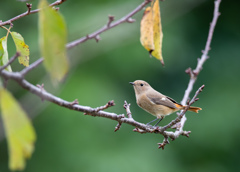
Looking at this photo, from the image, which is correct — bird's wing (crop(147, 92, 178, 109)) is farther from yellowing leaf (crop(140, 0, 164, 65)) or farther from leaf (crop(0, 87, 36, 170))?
leaf (crop(0, 87, 36, 170))

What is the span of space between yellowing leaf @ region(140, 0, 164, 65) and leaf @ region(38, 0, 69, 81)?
55cm

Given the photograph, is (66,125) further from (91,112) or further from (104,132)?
(91,112)

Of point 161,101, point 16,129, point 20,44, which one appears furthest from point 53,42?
point 161,101

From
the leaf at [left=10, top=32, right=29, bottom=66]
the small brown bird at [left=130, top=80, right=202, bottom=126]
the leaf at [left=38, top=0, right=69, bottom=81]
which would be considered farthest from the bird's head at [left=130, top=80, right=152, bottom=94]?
the leaf at [left=38, top=0, right=69, bottom=81]

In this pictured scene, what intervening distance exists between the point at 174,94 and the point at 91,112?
7469 mm

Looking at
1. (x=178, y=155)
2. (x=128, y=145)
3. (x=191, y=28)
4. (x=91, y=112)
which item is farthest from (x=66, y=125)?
(x=91, y=112)

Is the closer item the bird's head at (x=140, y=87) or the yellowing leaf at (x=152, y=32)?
the yellowing leaf at (x=152, y=32)

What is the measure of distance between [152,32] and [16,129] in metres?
0.80

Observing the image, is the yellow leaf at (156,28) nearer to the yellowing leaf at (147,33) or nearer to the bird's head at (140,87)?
the yellowing leaf at (147,33)

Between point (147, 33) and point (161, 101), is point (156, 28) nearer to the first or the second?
point (147, 33)

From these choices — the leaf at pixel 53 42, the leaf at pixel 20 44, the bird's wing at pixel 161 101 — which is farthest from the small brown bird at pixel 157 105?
the leaf at pixel 53 42

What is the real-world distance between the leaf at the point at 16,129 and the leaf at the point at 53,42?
0.14 meters

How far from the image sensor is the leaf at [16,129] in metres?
1.01

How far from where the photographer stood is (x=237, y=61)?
29.0ft
